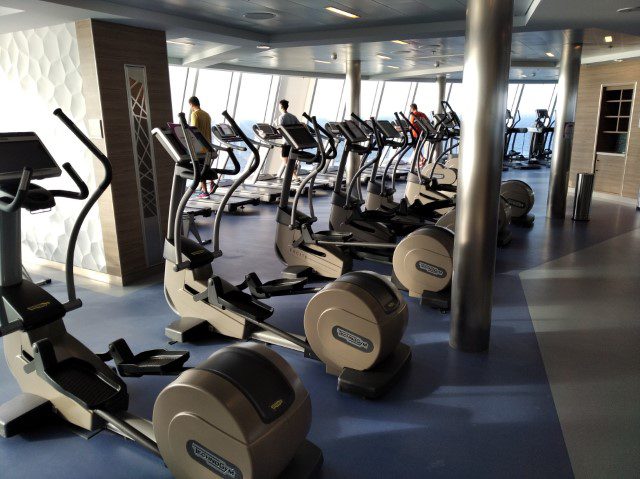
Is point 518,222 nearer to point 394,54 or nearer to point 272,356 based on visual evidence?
→ point 394,54

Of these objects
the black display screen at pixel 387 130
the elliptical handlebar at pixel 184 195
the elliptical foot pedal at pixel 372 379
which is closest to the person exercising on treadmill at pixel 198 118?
the black display screen at pixel 387 130

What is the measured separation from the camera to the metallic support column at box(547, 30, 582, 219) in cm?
764

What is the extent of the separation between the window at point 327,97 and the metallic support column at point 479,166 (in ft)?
34.6

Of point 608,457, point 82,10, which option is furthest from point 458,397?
point 82,10

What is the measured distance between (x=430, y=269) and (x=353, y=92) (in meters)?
6.50

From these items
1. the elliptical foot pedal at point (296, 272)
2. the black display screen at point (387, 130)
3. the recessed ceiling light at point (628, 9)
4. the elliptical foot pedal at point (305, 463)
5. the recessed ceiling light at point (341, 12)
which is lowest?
the elliptical foot pedal at point (305, 463)

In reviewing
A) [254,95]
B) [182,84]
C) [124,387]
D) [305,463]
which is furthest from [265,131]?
[305,463]

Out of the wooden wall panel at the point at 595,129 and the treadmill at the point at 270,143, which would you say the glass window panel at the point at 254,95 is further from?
the wooden wall panel at the point at 595,129

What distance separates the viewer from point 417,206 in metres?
6.99

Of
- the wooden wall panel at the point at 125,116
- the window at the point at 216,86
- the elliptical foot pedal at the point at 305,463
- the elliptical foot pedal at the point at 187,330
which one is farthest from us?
the window at the point at 216,86

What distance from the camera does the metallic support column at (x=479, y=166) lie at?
316 cm

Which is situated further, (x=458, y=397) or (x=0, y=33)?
(x=0, y=33)

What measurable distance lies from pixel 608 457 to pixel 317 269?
122 inches

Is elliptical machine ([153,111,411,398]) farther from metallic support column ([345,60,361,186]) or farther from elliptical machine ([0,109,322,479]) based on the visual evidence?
metallic support column ([345,60,361,186])
